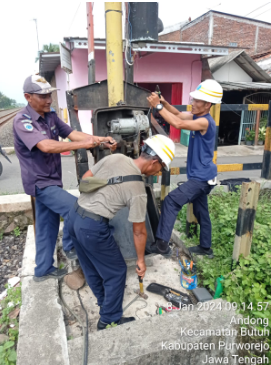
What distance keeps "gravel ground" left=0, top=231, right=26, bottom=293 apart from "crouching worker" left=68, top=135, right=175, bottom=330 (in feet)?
4.81

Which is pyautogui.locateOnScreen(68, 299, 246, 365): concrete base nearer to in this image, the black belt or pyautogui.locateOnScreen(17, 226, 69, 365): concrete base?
pyautogui.locateOnScreen(17, 226, 69, 365): concrete base

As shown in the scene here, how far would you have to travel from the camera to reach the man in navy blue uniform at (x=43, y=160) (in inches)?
93.0

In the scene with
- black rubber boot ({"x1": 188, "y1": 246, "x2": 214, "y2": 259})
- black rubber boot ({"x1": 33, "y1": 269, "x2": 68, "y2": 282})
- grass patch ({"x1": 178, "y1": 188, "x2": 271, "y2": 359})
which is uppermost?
grass patch ({"x1": 178, "y1": 188, "x2": 271, "y2": 359})

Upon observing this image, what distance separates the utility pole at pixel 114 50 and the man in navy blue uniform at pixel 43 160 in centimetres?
61

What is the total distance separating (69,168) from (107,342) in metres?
7.18

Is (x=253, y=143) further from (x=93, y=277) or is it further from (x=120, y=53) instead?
(x=93, y=277)

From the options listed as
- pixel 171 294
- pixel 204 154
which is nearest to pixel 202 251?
pixel 171 294

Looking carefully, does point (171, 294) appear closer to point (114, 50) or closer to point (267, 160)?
point (114, 50)

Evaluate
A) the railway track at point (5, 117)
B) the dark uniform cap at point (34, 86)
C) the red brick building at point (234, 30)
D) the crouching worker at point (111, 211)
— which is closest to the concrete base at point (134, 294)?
the crouching worker at point (111, 211)

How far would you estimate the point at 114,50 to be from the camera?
2742 millimetres

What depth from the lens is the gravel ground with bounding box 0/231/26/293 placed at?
3137 mm

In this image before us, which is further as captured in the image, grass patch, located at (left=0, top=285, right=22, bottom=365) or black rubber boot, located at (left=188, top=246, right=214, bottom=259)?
black rubber boot, located at (left=188, top=246, right=214, bottom=259)

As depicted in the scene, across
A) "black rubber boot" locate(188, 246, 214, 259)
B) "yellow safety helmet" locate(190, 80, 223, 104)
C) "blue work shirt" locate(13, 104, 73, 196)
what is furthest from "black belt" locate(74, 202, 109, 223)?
"yellow safety helmet" locate(190, 80, 223, 104)

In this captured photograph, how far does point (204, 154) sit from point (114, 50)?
1.41 metres
